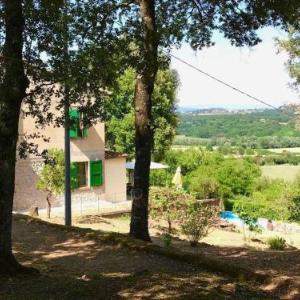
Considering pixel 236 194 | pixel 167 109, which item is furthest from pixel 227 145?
pixel 167 109

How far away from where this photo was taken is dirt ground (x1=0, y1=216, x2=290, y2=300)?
6.41 m

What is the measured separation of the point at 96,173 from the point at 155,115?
25.3ft

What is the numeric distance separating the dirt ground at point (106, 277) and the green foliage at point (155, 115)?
2245cm

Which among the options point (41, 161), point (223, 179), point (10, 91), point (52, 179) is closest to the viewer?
point (10, 91)

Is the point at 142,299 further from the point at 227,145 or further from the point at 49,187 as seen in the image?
the point at 227,145

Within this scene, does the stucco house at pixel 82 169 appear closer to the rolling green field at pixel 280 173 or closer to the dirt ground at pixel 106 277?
the dirt ground at pixel 106 277

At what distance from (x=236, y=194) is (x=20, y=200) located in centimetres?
2320

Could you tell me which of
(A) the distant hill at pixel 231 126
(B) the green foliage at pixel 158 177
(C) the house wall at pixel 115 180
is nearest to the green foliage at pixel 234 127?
(A) the distant hill at pixel 231 126

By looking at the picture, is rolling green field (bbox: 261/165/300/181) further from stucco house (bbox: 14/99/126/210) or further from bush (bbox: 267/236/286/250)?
bush (bbox: 267/236/286/250)

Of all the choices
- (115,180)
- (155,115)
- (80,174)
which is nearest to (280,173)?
(155,115)

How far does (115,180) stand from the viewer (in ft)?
94.9

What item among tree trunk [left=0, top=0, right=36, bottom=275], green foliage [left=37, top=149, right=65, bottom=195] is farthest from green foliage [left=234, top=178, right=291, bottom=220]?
tree trunk [left=0, top=0, right=36, bottom=275]

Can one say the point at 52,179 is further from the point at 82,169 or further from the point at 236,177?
the point at 236,177

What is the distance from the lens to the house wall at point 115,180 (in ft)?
93.6
